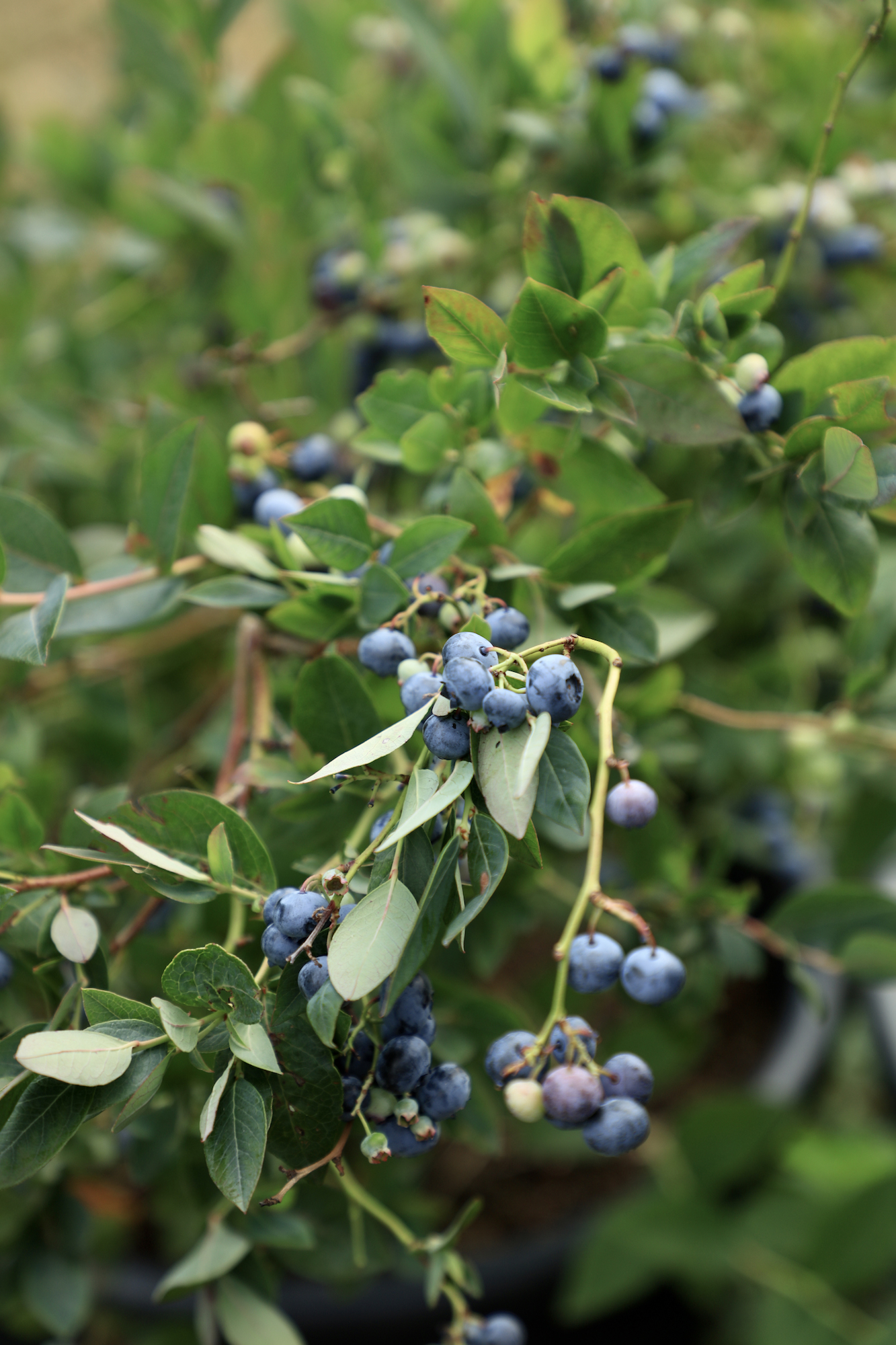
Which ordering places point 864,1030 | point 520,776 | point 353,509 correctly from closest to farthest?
point 520,776 < point 353,509 < point 864,1030

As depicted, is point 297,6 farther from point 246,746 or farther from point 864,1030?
point 864,1030

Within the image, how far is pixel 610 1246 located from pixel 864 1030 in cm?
48

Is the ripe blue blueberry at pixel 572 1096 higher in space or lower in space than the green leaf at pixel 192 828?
lower

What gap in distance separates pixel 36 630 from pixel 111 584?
84 millimetres

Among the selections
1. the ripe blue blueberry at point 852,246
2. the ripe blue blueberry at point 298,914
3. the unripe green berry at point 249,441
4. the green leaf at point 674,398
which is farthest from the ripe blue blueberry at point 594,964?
the ripe blue blueberry at point 852,246

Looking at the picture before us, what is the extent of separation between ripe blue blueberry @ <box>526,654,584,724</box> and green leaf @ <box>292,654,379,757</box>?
0.10 metres

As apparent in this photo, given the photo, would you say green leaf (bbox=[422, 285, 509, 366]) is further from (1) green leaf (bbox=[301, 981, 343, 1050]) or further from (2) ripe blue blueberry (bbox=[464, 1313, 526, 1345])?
(2) ripe blue blueberry (bbox=[464, 1313, 526, 1345])

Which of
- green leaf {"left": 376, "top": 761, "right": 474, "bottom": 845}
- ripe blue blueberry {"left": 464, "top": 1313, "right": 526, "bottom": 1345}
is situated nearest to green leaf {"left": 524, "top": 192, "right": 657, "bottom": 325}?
green leaf {"left": 376, "top": 761, "right": 474, "bottom": 845}

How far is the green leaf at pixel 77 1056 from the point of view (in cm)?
33

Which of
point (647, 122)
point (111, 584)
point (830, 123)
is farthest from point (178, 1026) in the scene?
point (647, 122)

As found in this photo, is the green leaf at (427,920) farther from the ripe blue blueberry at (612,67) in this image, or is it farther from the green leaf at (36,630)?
the ripe blue blueberry at (612,67)

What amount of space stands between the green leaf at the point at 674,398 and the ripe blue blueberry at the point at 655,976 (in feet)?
0.68

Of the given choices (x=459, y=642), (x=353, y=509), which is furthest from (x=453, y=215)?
(x=459, y=642)

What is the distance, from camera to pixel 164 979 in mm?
345
